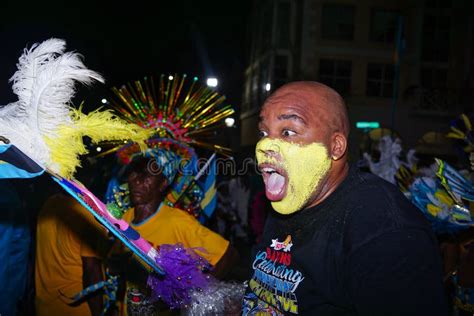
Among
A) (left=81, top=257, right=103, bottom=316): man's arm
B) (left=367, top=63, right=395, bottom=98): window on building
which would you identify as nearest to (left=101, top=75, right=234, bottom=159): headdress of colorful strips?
(left=81, top=257, right=103, bottom=316): man's arm

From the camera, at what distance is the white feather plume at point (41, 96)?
1707 millimetres

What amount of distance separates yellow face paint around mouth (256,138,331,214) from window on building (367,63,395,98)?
21426 mm

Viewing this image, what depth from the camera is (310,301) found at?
1753 mm

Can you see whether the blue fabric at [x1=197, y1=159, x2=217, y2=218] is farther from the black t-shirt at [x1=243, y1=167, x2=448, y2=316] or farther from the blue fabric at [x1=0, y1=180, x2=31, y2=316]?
the black t-shirt at [x1=243, y1=167, x2=448, y2=316]

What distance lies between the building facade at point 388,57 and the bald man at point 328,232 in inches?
780

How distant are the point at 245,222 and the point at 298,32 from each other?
53.8ft

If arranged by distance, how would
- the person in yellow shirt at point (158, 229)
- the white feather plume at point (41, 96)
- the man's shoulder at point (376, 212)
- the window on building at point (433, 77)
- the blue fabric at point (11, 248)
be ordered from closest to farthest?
the man's shoulder at point (376, 212), the white feather plume at point (41, 96), the blue fabric at point (11, 248), the person in yellow shirt at point (158, 229), the window on building at point (433, 77)

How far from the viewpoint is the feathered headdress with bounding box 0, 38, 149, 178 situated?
5.61 feet

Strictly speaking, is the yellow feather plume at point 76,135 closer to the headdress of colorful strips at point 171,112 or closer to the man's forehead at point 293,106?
the man's forehead at point 293,106

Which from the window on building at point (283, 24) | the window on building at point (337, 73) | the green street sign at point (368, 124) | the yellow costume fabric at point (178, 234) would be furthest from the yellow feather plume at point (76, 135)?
the window on building at point (283, 24)

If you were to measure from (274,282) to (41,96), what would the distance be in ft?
4.31

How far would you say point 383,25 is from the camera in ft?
73.0

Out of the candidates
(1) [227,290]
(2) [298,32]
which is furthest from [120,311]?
(2) [298,32]

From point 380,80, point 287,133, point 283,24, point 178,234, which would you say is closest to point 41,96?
point 287,133
